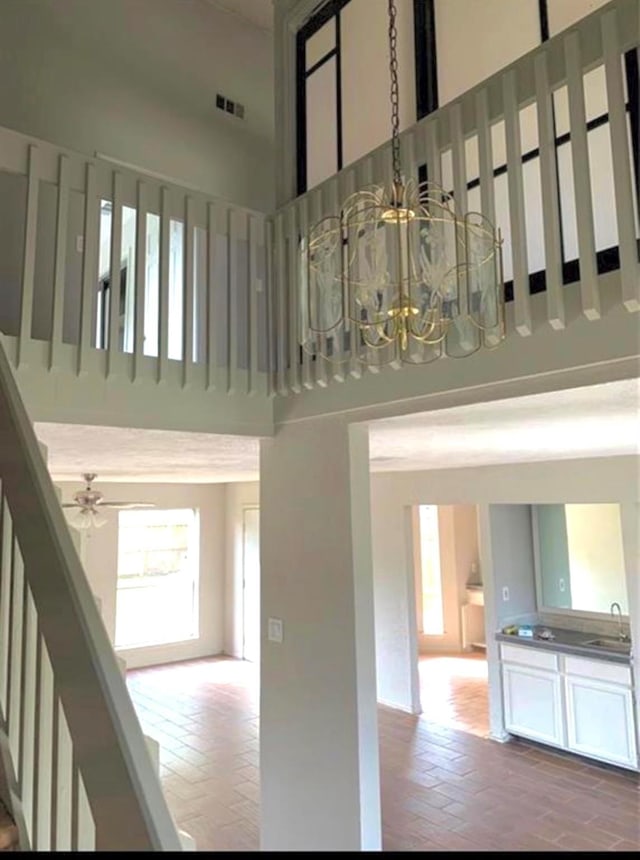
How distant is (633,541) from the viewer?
504cm

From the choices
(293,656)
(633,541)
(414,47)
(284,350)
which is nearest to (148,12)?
(414,47)

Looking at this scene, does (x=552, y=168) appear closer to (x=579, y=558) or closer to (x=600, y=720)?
(x=600, y=720)

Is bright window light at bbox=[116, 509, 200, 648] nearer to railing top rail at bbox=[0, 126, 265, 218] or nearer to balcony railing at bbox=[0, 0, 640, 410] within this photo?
balcony railing at bbox=[0, 0, 640, 410]

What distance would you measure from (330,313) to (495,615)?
190 inches

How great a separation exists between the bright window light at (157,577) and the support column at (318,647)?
571 cm

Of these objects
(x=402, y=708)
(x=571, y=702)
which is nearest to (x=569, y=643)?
(x=571, y=702)

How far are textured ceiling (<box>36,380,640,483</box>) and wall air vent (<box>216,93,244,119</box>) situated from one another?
3170mm

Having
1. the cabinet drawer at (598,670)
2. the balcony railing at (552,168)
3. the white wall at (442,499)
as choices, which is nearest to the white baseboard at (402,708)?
the white wall at (442,499)

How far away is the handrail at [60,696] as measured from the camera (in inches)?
37.5

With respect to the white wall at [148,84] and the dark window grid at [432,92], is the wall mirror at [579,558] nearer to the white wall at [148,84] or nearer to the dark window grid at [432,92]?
the dark window grid at [432,92]

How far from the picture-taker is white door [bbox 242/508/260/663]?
9.11m

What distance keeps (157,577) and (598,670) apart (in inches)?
249

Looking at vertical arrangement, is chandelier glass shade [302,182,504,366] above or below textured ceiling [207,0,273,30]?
below

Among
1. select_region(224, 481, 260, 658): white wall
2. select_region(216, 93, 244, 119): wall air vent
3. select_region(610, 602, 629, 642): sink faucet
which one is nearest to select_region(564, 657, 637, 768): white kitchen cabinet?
select_region(610, 602, 629, 642): sink faucet
